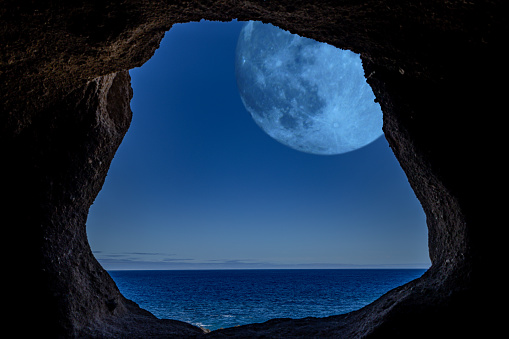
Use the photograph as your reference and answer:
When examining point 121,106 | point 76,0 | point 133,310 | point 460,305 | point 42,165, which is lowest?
point 133,310

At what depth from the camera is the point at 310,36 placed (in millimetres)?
4902

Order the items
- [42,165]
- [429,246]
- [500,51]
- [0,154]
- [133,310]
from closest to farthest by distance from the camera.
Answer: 1. [500,51]
2. [0,154]
3. [42,165]
4. [429,246]
5. [133,310]

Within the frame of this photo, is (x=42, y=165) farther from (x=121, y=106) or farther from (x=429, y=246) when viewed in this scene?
(x=429, y=246)

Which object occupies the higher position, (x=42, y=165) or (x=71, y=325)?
(x=42, y=165)

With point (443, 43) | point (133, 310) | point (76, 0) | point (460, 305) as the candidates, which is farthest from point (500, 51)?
point (133, 310)

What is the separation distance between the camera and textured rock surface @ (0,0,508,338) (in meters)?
3.75

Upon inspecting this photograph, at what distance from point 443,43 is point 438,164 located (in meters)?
1.75

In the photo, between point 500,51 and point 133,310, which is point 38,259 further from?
point 500,51

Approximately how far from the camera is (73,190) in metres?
6.30

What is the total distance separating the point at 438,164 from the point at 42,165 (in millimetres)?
6505

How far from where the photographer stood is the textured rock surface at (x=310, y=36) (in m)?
3.75

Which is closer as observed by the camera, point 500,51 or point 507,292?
point 500,51

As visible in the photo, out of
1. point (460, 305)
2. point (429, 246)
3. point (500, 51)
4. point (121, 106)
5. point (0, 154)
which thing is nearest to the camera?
point (500, 51)

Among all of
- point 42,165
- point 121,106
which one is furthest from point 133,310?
point 121,106
